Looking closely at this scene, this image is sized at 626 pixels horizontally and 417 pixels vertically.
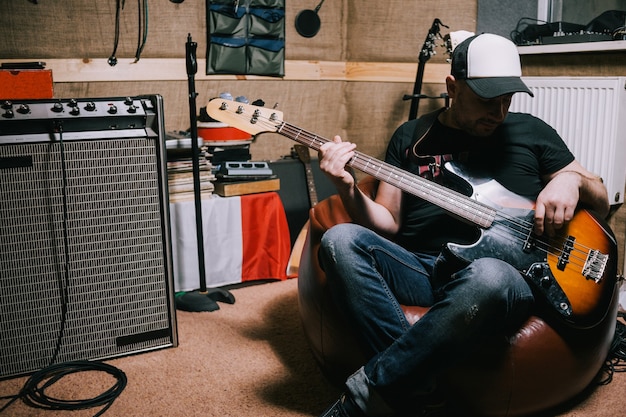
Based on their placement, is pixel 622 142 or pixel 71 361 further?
pixel 622 142

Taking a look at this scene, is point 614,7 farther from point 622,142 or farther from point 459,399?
point 459,399

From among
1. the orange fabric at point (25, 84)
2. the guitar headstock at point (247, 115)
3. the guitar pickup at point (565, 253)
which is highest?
the orange fabric at point (25, 84)

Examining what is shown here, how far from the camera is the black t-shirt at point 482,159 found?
1.76 meters

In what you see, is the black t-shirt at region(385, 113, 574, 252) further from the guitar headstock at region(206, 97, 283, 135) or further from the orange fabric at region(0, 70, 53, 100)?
the orange fabric at region(0, 70, 53, 100)

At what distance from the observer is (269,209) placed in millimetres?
2859

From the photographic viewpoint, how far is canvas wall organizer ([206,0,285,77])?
2951mm

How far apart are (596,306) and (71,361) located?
156 centimetres

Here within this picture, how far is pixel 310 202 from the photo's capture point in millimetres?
3023

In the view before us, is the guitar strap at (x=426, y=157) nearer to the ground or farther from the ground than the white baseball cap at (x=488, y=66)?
nearer to the ground

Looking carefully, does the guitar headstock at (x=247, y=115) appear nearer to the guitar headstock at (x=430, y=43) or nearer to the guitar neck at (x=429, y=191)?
the guitar neck at (x=429, y=191)

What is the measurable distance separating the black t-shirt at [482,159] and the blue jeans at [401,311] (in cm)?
18

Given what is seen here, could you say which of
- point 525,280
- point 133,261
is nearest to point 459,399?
point 525,280

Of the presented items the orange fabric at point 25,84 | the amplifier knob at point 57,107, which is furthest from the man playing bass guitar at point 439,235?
the orange fabric at point 25,84

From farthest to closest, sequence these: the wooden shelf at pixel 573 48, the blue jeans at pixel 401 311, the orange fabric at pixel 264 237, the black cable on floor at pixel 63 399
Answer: the orange fabric at pixel 264 237 → the wooden shelf at pixel 573 48 → the black cable on floor at pixel 63 399 → the blue jeans at pixel 401 311
